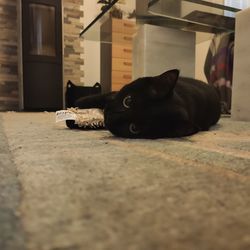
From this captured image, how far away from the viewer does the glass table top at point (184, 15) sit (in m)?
1.78

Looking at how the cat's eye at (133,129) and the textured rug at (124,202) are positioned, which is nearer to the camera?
the textured rug at (124,202)

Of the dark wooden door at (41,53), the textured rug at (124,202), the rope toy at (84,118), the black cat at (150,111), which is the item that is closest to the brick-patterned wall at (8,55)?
the dark wooden door at (41,53)

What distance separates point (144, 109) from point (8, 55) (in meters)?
3.19

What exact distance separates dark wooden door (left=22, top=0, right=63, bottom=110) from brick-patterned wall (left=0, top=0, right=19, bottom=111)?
0.45 metres

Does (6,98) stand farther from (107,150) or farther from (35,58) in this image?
(107,150)

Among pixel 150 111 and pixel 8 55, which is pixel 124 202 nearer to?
pixel 150 111

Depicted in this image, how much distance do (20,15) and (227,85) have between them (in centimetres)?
227

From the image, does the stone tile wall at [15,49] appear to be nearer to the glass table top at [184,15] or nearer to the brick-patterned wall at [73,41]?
the brick-patterned wall at [73,41]

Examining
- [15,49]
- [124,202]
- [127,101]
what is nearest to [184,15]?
[127,101]

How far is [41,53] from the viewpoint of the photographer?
3.30 metres

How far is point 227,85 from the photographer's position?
248cm

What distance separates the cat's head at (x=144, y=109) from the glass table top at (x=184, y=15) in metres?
0.94

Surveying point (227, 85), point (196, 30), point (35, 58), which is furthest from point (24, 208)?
point (35, 58)

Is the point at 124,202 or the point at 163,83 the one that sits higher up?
the point at 163,83
